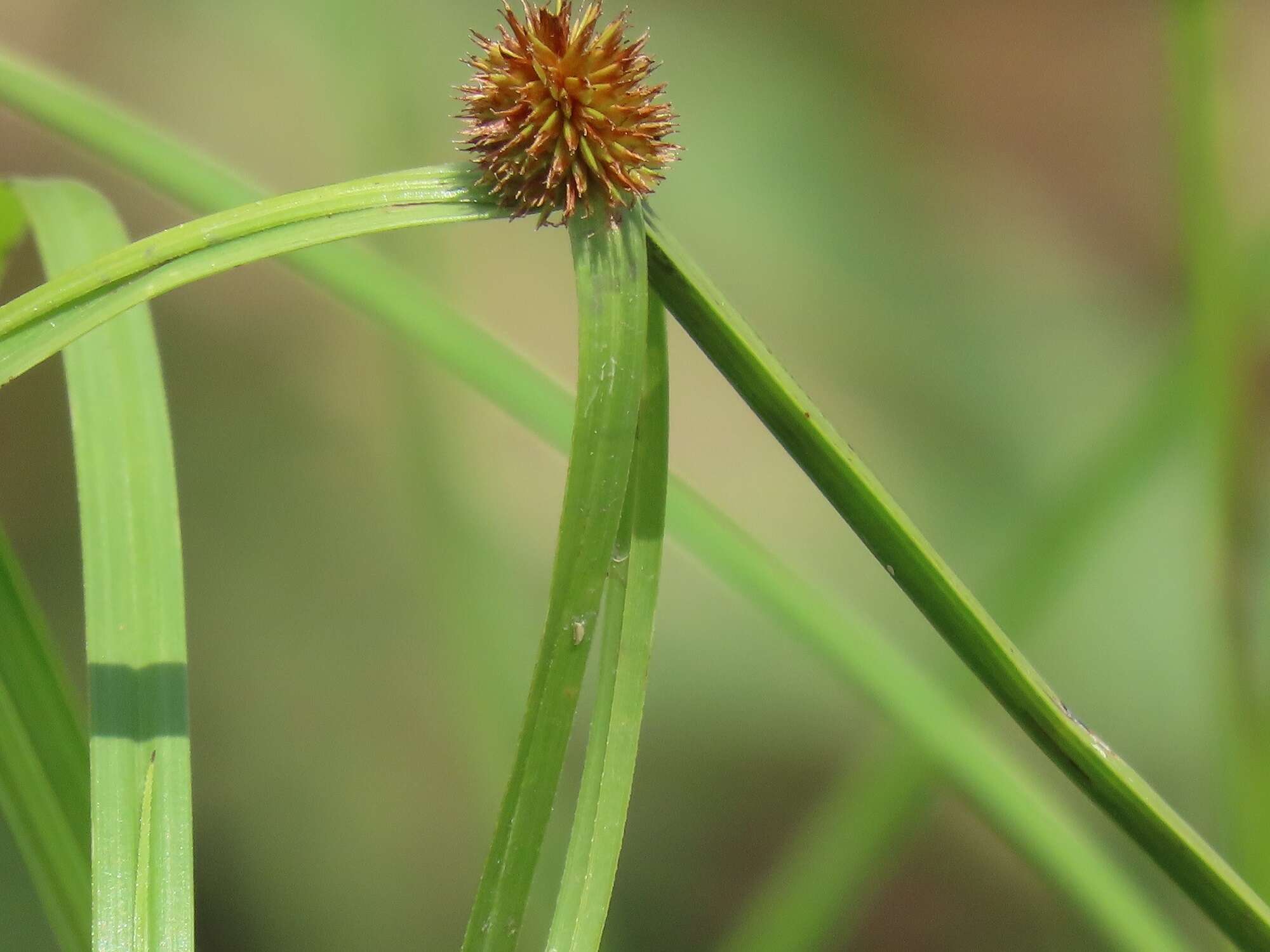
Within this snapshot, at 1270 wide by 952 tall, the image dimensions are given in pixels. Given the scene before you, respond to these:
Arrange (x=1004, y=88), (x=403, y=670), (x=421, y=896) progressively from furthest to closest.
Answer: (x=1004, y=88) < (x=403, y=670) < (x=421, y=896)

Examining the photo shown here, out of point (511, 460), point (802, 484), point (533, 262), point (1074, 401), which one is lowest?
point (1074, 401)

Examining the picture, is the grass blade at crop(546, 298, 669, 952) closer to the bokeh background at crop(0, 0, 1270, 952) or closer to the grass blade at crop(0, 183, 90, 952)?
the grass blade at crop(0, 183, 90, 952)

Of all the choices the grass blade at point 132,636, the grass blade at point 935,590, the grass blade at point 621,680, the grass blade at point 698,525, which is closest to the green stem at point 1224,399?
the grass blade at point 698,525

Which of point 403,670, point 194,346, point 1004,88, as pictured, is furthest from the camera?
point 1004,88

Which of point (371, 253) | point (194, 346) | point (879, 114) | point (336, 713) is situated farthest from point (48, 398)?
point (879, 114)

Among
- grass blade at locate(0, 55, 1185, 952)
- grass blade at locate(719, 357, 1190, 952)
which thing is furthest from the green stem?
grass blade at locate(0, 55, 1185, 952)

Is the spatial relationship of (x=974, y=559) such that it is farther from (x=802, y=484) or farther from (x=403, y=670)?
(x=403, y=670)
